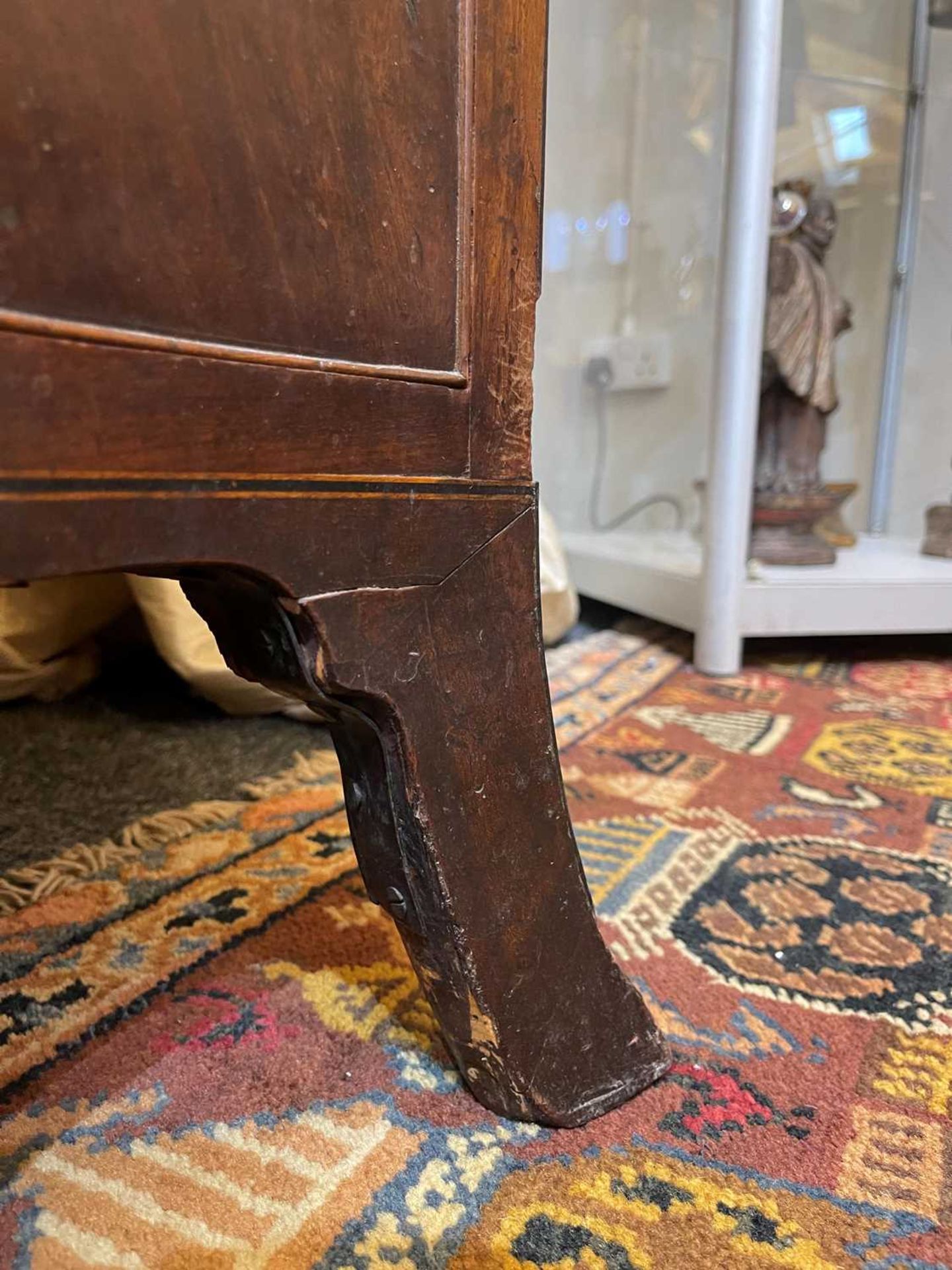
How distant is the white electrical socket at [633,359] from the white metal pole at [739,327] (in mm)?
615

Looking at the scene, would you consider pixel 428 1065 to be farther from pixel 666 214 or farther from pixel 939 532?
pixel 666 214

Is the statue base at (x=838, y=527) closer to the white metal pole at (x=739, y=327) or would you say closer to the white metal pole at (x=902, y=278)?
the white metal pole at (x=902, y=278)

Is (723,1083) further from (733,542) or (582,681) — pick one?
(733,542)

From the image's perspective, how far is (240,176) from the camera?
0.28m

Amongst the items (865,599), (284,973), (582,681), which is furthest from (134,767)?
(865,599)

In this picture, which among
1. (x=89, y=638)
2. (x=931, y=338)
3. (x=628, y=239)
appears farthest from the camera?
(x=931, y=338)

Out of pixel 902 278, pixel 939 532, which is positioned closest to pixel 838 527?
pixel 939 532

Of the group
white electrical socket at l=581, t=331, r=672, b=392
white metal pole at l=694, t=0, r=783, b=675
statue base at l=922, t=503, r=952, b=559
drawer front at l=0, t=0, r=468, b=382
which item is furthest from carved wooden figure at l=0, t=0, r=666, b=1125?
white electrical socket at l=581, t=331, r=672, b=392

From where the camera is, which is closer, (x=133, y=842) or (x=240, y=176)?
(x=240, y=176)

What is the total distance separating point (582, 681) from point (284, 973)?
88 cm

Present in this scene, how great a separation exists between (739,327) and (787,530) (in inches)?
16.6

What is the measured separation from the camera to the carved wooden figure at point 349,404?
0.82 ft

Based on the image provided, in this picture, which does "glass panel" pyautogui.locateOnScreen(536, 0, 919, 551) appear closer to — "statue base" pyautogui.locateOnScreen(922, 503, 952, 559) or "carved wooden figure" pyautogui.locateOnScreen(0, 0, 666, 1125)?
"statue base" pyautogui.locateOnScreen(922, 503, 952, 559)

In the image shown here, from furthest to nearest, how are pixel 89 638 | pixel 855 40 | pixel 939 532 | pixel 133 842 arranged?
pixel 855 40 < pixel 939 532 < pixel 89 638 < pixel 133 842
